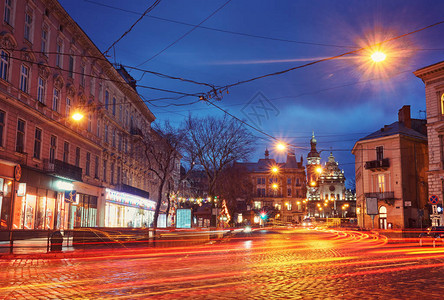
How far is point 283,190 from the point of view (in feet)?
357

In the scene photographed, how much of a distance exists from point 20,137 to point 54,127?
171 inches

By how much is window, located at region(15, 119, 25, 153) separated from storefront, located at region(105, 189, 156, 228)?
14.2m

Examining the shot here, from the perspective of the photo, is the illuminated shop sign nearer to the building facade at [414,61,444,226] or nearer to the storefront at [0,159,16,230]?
the storefront at [0,159,16,230]

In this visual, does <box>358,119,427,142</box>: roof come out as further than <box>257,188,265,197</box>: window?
No

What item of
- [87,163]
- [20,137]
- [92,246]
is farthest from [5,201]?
[87,163]

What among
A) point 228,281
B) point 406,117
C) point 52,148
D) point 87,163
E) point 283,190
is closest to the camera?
point 228,281

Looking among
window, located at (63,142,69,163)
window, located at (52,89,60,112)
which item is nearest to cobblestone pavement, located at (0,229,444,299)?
window, located at (52,89,60,112)

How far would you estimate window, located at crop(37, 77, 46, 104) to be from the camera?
88.4 ft

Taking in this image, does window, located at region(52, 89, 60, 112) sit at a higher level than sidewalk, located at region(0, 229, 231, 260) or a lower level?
higher

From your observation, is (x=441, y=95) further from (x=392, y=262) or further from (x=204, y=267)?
(x=204, y=267)

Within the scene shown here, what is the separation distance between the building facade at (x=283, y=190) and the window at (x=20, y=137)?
275 ft

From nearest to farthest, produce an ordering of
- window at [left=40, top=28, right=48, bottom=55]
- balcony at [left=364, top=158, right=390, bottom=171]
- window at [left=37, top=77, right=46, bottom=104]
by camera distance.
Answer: window at [left=37, top=77, right=46, bottom=104], window at [left=40, top=28, right=48, bottom=55], balcony at [left=364, top=158, right=390, bottom=171]

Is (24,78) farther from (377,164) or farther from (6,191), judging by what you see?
(377,164)

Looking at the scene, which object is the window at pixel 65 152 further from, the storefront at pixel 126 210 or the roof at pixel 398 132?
the roof at pixel 398 132
